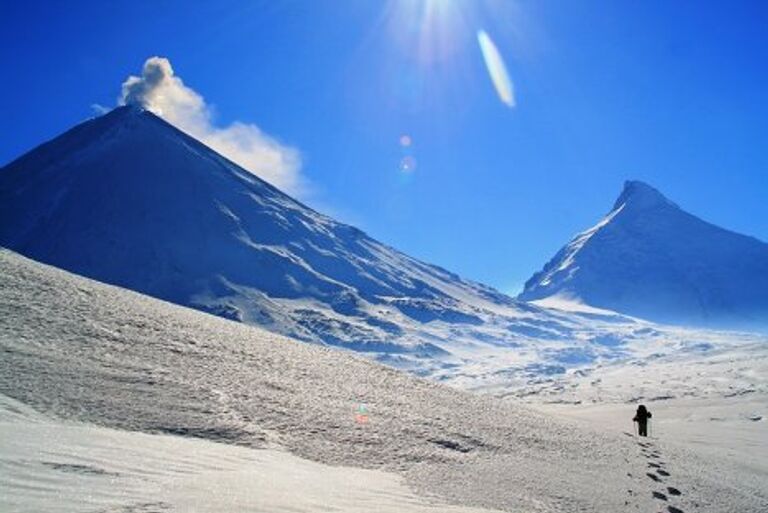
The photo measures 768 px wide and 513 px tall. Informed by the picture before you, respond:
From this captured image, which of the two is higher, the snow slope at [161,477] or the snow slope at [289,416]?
the snow slope at [289,416]

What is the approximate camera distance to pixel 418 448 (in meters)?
21.8

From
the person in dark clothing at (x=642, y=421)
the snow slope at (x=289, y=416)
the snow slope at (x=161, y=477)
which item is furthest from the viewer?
the person in dark clothing at (x=642, y=421)

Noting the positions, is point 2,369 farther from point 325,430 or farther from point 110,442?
point 325,430

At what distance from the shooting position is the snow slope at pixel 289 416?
1847 cm

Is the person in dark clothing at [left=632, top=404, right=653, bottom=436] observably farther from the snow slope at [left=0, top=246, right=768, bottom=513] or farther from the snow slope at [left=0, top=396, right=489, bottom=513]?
the snow slope at [left=0, top=396, right=489, bottom=513]

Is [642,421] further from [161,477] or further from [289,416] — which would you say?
[161,477]

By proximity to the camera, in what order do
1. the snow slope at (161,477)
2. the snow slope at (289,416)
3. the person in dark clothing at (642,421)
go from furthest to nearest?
the person in dark clothing at (642,421) < the snow slope at (289,416) < the snow slope at (161,477)

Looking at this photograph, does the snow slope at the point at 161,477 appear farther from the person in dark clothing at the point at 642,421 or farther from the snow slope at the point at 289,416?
the person in dark clothing at the point at 642,421

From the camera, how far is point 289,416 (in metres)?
22.4

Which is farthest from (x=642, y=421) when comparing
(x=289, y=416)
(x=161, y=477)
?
(x=161, y=477)

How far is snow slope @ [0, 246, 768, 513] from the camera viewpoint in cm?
1847

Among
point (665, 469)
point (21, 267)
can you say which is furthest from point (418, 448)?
point (21, 267)

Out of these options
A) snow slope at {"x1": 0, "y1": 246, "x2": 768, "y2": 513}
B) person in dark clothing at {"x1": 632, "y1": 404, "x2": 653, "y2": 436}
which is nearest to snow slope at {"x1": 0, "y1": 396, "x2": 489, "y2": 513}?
snow slope at {"x1": 0, "y1": 246, "x2": 768, "y2": 513}

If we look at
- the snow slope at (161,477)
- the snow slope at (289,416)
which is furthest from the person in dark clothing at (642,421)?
the snow slope at (161,477)
